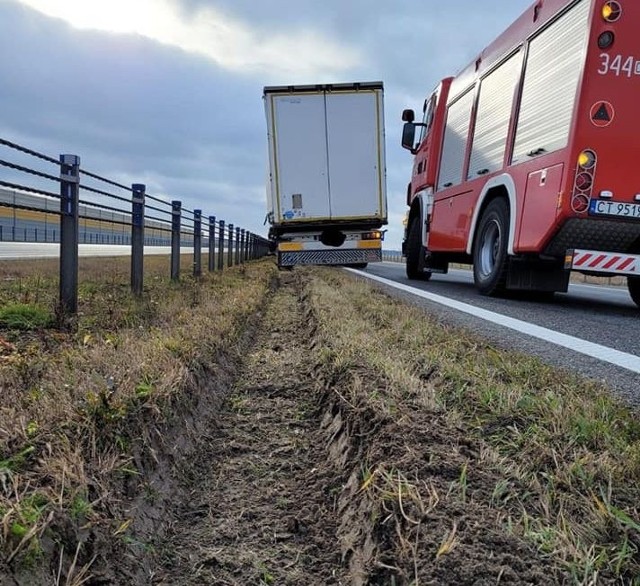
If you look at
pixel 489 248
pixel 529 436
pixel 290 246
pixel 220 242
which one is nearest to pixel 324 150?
pixel 290 246

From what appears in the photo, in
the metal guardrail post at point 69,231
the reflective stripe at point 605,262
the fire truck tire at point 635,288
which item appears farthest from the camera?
the fire truck tire at point 635,288

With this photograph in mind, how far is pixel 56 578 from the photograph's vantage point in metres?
1.40

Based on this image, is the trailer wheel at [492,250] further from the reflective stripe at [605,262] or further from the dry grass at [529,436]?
the dry grass at [529,436]

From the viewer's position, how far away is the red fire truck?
5.42 meters

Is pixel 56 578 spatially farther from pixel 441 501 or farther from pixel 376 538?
pixel 441 501

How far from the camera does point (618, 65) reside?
17.8 feet

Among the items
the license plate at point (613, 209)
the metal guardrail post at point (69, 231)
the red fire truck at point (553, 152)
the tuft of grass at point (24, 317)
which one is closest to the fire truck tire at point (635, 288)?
the red fire truck at point (553, 152)

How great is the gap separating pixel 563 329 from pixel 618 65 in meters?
2.75

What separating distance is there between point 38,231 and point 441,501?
44.0 metres

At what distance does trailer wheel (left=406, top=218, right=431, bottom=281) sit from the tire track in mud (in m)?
7.93

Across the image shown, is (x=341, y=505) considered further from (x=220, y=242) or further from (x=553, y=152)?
(x=220, y=242)

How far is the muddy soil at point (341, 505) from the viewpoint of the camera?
1437mm

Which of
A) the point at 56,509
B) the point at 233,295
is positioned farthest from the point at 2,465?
the point at 233,295

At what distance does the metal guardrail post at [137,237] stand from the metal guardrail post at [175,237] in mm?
1548
